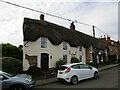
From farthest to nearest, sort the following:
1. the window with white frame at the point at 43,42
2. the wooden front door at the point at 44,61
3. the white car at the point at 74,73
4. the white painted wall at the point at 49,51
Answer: the window with white frame at the point at 43,42
the wooden front door at the point at 44,61
the white painted wall at the point at 49,51
the white car at the point at 74,73

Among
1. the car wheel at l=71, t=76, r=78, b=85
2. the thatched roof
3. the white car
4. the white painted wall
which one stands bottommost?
the car wheel at l=71, t=76, r=78, b=85

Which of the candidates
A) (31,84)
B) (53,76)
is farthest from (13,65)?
(31,84)

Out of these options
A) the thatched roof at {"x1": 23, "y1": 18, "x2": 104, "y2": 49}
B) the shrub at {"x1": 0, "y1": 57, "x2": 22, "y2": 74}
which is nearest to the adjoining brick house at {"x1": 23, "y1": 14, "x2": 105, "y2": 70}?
the thatched roof at {"x1": 23, "y1": 18, "x2": 104, "y2": 49}

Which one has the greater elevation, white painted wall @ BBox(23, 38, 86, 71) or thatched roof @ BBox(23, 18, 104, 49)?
thatched roof @ BBox(23, 18, 104, 49)

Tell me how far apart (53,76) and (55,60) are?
5.52m

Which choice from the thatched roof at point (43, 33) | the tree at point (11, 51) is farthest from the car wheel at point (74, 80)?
the tree at point (11, 51)

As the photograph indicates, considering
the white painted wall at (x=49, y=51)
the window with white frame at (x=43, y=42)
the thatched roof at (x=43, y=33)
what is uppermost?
the thatched roof at (x=43, y=33)

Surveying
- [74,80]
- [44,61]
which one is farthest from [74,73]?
[44,61]

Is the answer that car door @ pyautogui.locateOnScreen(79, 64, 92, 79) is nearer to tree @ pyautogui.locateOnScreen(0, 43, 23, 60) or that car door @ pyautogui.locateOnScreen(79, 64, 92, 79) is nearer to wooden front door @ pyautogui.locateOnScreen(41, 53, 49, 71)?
wooden front door @ pyautogui.locateOnScreen(41, 53, 49, 71)

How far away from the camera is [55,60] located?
769 inches

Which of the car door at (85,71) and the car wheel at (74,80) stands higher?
the car door at (85,71)

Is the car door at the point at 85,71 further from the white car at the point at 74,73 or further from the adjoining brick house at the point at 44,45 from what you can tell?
the adjoining brick house at the point at 44,45

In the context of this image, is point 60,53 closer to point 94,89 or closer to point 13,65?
point 13,65

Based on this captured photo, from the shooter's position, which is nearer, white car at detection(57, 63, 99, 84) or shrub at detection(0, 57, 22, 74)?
white car at detection(57, 63, 99, 84)
